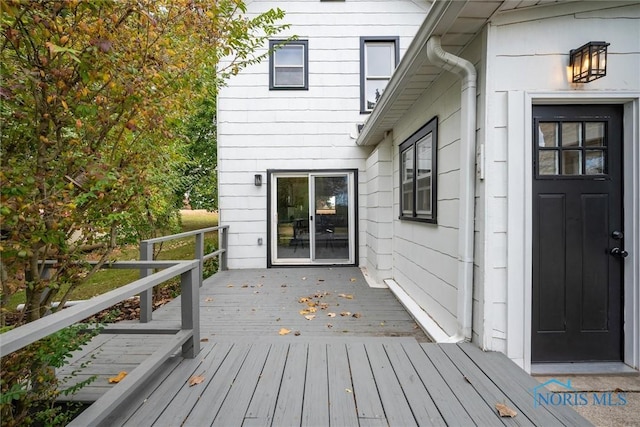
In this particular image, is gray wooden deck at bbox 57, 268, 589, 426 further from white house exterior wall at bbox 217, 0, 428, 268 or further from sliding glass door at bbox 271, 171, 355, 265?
white house exterior wall at bbox 217, 0, 428, 268

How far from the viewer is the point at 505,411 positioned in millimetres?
1645


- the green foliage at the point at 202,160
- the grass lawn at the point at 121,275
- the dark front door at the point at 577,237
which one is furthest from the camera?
the green foliage at the point at 202,160

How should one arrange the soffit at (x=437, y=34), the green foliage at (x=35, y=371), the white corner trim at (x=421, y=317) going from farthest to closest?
the white corner trim at (x=421, y=317) → the soffit at (x=437, y=34) → the green foliage at (x=35, y=371)

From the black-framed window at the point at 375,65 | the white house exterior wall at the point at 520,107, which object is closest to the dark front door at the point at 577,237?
the white house exterior wall at the point at 520,107

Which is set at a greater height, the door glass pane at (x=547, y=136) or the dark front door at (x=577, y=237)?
the door glass pane at (x=547, y=136)

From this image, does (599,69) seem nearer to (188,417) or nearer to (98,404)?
(188,417)

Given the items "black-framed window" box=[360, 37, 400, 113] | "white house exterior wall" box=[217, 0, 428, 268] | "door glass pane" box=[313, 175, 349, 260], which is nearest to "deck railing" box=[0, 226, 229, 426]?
"white house exterior wall" box=[217, 0, 428, 268]

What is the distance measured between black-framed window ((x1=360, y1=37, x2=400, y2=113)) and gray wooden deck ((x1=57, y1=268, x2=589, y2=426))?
14.8 ft

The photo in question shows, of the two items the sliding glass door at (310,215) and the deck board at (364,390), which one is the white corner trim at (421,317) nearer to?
the deck board at (364,390)

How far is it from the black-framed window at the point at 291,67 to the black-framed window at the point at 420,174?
287 centimetres

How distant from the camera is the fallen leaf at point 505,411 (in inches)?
64.1

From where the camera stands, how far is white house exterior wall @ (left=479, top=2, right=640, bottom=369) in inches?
88.0

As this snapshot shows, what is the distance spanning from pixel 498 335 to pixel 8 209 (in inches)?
115

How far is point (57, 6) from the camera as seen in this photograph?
1548 millimetres
